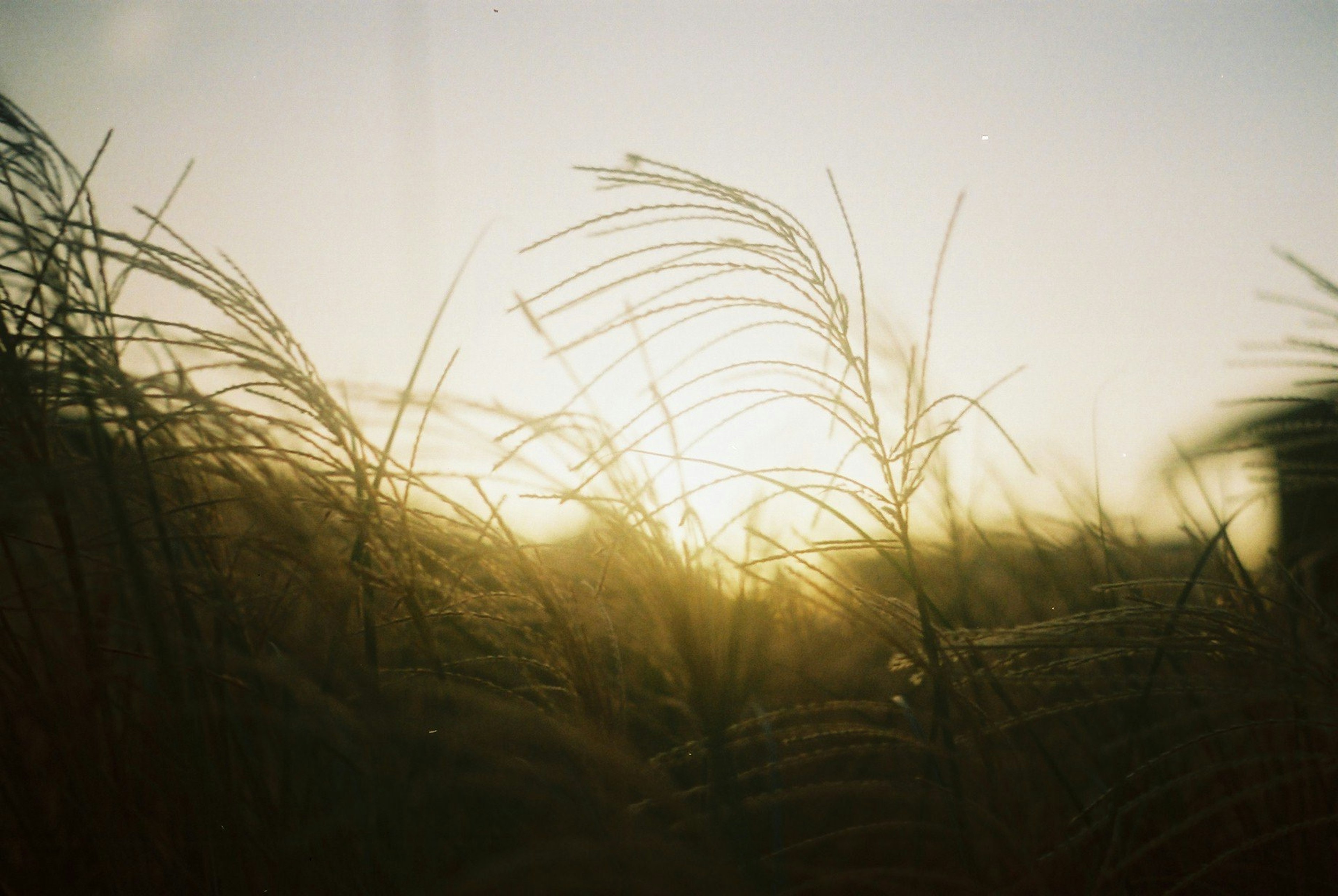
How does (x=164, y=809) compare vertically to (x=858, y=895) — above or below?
above

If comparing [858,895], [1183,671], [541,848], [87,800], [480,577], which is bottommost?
[858,895]

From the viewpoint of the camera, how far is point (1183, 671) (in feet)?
4.36

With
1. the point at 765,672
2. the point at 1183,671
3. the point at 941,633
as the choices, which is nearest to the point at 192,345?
Result: the point at 941,633

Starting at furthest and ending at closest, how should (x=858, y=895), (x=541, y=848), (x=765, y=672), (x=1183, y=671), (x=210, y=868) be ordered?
(x=765, y=672)
(x=1183, y=671)
(x=858, y=895)
(x=210, y=868)
(x=541, y=848)

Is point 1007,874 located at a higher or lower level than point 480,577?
lower

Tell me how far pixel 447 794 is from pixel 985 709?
0.65 metres

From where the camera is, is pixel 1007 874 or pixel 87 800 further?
pixel 1007 874

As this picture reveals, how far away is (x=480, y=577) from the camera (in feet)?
6.04

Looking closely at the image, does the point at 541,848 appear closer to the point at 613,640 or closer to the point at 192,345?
the point at 613,640

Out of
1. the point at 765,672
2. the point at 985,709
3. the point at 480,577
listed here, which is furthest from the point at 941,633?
the point at 480,577

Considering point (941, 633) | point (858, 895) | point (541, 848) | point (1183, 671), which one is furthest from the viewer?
point (1183, 671)

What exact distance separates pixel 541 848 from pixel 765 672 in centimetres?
105

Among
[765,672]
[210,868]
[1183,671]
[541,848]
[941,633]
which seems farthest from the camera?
[765,672]

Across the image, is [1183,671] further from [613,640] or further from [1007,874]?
[613,640]
